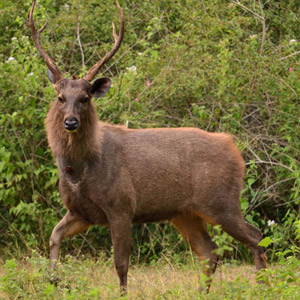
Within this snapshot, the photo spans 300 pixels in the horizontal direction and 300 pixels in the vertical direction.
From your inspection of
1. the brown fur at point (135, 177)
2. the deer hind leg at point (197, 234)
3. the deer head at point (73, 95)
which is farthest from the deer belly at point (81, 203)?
the deer hind leg at point (197, 234)

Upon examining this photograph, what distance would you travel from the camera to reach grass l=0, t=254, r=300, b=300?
5902 millimetres

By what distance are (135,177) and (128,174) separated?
3.3 inches

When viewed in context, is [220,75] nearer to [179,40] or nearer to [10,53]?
[179,40]

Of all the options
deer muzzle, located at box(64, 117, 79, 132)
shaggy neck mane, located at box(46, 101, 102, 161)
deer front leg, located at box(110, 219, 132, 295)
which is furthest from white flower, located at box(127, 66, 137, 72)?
deer front leg, located at box(110, 219, 132, 295)

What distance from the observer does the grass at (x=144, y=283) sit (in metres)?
5.90

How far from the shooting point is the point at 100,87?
7.88m

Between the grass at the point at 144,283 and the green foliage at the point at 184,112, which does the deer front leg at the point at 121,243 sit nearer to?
the grass at the point at 144,283

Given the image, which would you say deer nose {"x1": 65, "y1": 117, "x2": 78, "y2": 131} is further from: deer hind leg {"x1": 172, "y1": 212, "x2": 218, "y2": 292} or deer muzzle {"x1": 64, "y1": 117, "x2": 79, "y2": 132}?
deer hind leg {"x1": 172, "y1": 212, "x2": 218, "y2": 292}

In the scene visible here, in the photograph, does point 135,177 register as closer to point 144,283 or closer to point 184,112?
point 144,283

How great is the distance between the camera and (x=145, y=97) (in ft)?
32.6

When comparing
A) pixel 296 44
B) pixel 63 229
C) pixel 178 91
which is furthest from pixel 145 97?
pixel 63 229

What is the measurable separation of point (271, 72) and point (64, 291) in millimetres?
4619

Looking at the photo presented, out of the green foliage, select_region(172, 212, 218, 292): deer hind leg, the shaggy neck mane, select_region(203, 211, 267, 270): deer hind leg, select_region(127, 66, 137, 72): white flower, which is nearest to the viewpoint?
the shaggy neck mane

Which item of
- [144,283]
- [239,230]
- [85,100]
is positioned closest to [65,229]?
[144,283]
